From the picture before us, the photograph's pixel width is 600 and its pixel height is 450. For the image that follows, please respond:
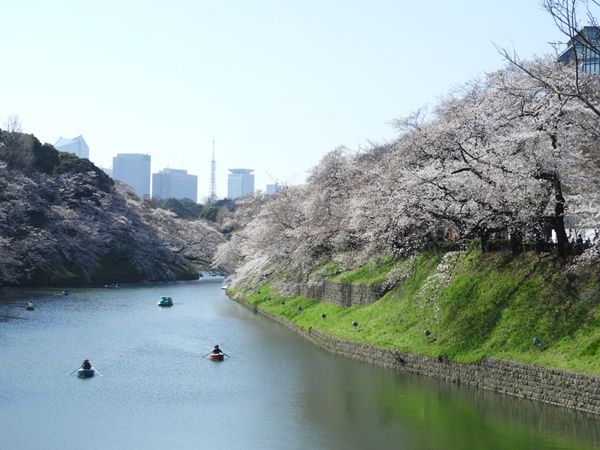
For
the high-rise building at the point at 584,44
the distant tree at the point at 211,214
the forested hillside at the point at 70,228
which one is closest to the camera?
the high-rise building at the point at 584,44

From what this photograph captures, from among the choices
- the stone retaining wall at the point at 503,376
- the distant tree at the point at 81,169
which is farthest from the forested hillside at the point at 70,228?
the stone retaining wall at the point at 503,376

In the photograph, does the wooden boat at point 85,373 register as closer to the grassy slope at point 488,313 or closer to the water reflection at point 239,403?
the water reflection at point 239,403

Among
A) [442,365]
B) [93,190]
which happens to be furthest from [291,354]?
[93,190]

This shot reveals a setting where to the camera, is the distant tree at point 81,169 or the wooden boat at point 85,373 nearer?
the wooden boat at point 85,373

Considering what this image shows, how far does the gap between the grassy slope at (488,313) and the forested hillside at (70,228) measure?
35.5 metres

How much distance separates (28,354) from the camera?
107 feet

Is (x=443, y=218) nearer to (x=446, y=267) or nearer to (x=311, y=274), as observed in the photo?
(x=446, y=267)

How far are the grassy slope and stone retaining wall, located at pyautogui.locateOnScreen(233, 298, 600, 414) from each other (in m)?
0.32

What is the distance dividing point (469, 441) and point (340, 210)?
24.2 metres

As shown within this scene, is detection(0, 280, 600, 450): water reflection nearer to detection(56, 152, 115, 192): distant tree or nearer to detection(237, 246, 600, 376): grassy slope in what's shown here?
detection(237, 246, 600, 376): grassy slope

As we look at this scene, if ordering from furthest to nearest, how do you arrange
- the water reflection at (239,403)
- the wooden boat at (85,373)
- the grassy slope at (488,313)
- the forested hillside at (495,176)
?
the wooden boat at (85,373) < the forested hillside at (495,176) < the grassy slope at (488,313) < the water reflection at (239,403)

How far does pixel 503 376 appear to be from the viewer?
80.4ft

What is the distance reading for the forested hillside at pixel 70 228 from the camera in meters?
65.8

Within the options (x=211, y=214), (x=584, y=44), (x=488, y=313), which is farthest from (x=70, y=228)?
(x=211, y=214)
